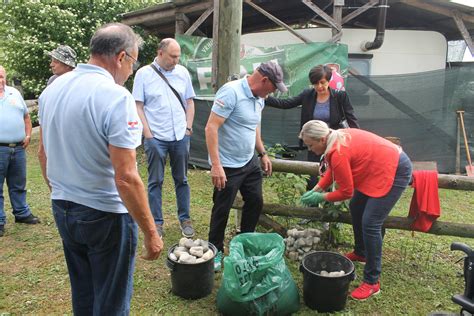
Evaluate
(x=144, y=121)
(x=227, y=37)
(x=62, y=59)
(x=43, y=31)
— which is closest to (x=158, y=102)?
(x=144, y=121)

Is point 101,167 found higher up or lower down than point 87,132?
lower down

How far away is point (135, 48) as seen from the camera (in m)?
1.86

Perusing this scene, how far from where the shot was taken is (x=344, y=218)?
3562mm

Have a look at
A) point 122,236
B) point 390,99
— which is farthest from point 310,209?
point 390,99

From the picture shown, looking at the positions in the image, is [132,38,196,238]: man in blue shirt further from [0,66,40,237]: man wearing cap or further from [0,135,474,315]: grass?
[0,66,40,237]: man wearing cap

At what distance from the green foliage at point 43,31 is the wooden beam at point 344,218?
689 cm

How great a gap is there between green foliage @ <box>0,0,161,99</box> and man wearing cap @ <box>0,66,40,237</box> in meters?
5.31

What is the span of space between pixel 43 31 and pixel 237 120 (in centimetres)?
807

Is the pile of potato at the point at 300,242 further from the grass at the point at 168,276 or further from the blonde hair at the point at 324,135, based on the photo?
the blonde hair at the point at 324,135

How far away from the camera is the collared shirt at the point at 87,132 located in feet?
5.52

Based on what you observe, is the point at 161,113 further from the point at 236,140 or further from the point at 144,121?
the point at 236,140

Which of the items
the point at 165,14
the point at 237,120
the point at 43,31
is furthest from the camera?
the point at 43,31

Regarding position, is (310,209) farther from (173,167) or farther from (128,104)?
(128,104)

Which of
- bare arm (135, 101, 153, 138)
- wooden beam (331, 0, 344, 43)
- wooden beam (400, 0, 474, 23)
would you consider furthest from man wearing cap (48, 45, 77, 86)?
wooden beam (400, 0, 474, 23)
